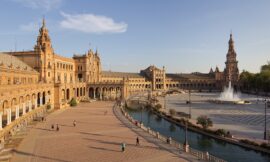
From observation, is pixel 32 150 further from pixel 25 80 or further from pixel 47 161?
pixel 25 80

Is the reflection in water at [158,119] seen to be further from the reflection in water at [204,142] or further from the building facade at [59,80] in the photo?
the building facade at [59,80]

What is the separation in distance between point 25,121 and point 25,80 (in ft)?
55.8

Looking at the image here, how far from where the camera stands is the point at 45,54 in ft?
248

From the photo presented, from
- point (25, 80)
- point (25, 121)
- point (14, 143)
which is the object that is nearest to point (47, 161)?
point (14, 143)

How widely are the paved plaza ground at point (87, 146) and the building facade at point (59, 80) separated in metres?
5.26

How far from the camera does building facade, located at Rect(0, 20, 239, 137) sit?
44944 mm

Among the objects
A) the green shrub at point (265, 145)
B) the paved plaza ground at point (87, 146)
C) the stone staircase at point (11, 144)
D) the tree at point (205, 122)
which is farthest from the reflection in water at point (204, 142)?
the stone staircase at point (11, 144)

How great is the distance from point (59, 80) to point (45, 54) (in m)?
12.4

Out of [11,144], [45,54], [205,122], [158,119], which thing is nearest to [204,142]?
[205,122]

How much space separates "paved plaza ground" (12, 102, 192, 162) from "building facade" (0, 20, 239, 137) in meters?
5.26

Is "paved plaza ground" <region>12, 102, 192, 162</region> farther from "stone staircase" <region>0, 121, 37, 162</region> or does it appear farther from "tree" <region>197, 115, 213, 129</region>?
"tree" <region>197, 115, 213, 129</region>

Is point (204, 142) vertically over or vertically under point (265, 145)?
under

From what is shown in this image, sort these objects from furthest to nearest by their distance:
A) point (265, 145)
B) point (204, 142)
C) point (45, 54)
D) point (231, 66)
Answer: point (231, 66), point (45, 54), point (204, 142), point (265, 145)

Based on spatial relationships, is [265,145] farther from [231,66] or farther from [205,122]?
[231,66]
